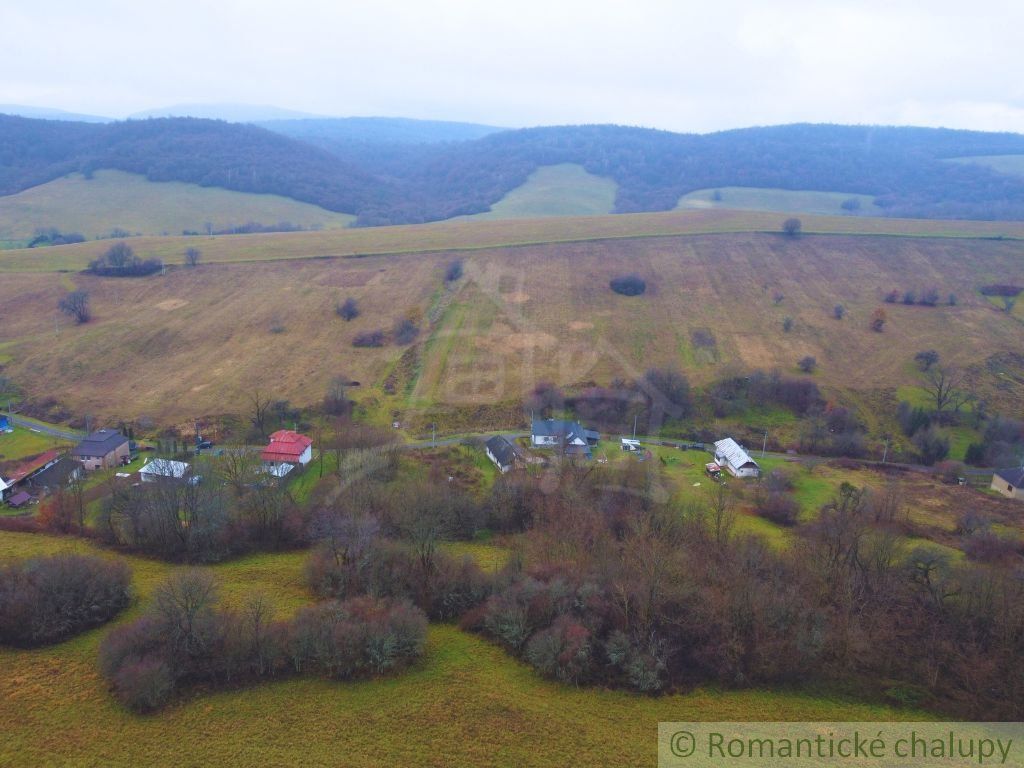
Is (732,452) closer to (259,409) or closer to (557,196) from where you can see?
(259,409)

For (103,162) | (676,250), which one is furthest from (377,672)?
(103,162)

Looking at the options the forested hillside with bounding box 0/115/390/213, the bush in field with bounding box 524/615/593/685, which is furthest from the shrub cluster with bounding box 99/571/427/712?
the forested hillside with bounding box 0/115/390/213

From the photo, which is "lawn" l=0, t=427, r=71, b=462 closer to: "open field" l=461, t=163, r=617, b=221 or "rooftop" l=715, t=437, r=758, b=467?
"rooftop" l=715, t=437, r=758, b=467

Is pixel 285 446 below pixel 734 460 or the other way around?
the other way around

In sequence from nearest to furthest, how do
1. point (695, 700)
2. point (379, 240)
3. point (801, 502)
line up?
point (695, 700)
point (801, 502)
point (379, 240)

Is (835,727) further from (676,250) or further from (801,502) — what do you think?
(676,250)

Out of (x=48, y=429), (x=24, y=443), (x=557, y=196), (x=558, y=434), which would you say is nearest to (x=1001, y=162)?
(x=557, y=196)

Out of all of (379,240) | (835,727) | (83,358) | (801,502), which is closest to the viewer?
(835,727)
